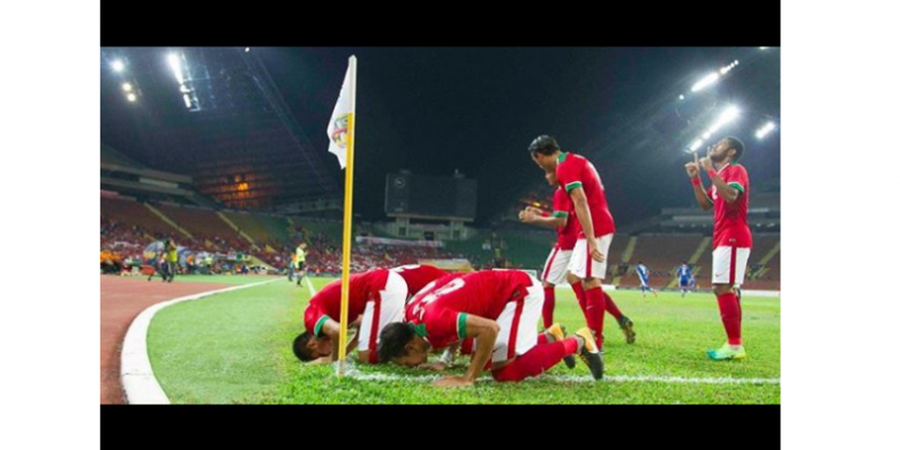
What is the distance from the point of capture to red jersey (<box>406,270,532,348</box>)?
2.82 metres

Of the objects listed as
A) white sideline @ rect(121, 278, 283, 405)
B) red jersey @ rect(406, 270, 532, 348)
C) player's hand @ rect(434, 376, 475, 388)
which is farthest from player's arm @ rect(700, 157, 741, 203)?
white sideline @ rect(121, 278, 283, 405)

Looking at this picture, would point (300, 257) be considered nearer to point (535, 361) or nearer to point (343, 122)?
point (343, 122)

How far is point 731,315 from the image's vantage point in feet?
12.8

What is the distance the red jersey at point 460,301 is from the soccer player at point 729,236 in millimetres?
1828

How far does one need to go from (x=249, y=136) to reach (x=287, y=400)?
11210 mm

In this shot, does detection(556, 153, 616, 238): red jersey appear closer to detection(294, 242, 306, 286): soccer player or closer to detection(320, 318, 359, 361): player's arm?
detection(320, 318, 359, 361): player's arm

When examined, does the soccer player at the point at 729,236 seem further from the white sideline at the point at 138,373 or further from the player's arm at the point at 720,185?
the white sideline at the point at 138,373

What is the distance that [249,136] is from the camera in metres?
12.8

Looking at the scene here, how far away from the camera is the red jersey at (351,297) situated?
11.5 ft

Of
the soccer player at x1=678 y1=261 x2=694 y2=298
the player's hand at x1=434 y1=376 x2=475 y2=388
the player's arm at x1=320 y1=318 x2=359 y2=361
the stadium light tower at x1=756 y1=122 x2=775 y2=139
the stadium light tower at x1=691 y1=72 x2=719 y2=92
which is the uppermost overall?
the stadium light tower at x1=691 y1=72 x2=719 y2=92

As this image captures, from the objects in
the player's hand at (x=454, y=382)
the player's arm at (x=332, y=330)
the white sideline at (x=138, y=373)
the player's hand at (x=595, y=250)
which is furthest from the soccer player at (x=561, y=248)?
the white sideline at (x=138, y=373)

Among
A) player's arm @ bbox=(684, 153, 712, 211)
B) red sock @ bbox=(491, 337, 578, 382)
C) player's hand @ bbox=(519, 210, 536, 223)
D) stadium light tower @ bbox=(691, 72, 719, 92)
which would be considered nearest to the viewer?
red sock @ bbox=(491, 337, 578, 382)

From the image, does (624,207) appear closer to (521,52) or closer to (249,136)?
(521,52)

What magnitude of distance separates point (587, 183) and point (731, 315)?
1535 millimetres
